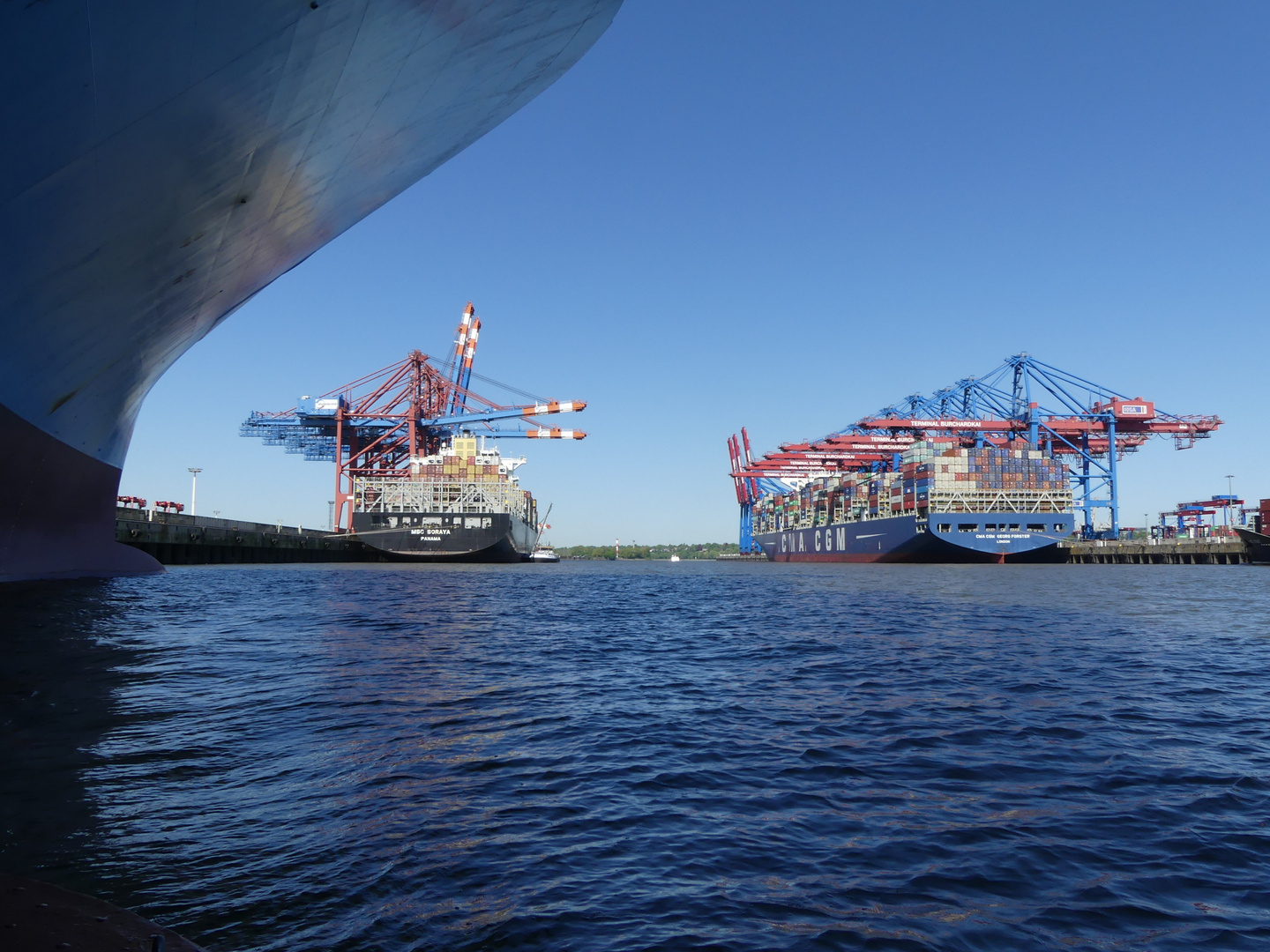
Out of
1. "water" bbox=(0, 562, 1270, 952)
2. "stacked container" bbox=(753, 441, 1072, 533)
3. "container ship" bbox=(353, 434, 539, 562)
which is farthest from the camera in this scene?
"container ship" bbox=(353, 434, 539, 562)

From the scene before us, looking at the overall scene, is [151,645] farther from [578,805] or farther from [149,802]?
[578,805]

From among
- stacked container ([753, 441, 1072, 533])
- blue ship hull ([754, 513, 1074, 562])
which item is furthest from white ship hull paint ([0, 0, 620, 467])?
stacked container ([753, 441, 1072, 533])

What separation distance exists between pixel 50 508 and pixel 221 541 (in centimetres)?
3906

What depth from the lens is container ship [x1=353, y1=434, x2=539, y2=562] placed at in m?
64.6

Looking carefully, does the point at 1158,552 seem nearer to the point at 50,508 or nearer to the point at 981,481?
the point at 981,481

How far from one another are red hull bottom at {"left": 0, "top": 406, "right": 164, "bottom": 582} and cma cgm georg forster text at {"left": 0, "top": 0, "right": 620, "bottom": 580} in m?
0.19

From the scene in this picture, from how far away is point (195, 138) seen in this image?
323 inches

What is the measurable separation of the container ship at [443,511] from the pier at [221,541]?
11.6 ft

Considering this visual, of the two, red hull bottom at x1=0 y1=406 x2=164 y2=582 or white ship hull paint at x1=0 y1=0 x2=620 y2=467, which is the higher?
white ship hull paint at x1=0 y1=0 x2=620 y2=467

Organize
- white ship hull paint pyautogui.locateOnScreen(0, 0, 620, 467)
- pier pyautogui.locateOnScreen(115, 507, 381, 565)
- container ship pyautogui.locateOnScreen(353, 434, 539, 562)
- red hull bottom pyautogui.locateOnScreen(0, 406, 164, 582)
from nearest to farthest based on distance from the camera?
white ship hull paint pyautogui.locateOnScreen(0, 0, 620, 467) → red hull bottom pyautogui.locateOnScreen(0, 406, 164, 582) → pier pyautogui.locateOnScreen(115, 507, 381, 565) → container ship pyautogui.locateOnScreen(353, 434, 539, 562)

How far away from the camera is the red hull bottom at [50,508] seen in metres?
14.6

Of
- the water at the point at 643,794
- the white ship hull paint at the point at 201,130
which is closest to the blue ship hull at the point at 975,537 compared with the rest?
the water at the point at 643,794

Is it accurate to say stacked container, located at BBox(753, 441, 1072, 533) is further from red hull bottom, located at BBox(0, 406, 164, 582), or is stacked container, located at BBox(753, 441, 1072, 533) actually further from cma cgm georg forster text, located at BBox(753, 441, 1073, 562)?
red hull bottom, located at BBox(0, 406, 164, 582)

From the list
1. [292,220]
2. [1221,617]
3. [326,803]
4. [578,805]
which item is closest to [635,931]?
[578,805]
